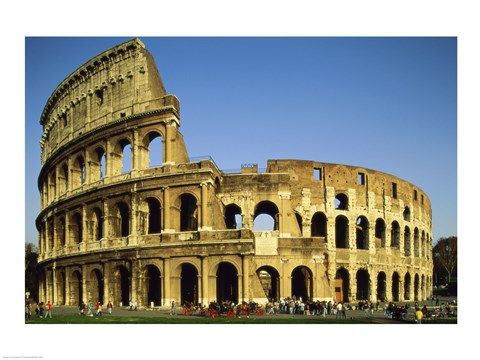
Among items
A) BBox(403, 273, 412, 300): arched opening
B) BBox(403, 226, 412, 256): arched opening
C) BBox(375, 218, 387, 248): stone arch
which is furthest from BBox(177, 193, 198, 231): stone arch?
BBox(403, 273, 412, 300): arched opening

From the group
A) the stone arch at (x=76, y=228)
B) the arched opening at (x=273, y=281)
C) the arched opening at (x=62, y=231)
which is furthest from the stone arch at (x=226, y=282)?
the arched opening at (x=62, y=231)

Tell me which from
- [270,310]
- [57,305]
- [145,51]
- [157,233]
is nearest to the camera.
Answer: [270,310]

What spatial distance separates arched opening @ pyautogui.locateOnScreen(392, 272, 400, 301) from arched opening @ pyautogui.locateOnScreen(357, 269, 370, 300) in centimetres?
309

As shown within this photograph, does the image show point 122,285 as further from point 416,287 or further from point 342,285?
point 416,287

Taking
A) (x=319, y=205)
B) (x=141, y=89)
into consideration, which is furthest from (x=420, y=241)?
(x=141, y=89)

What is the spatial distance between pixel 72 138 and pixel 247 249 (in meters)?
13.3

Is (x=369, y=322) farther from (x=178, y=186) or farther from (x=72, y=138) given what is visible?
(x=72, y=138)

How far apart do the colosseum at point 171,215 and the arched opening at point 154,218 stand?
0.06 m

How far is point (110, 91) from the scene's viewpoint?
1042 inches

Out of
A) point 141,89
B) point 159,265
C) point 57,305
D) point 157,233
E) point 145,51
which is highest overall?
point 145,51

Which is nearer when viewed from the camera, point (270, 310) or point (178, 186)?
point (270, 310)

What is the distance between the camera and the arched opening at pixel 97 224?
2627 cm

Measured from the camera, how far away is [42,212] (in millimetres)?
31641

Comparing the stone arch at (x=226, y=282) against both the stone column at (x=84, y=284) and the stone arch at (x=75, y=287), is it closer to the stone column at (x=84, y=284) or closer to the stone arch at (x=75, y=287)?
the stone column at (x=84, y=284)
